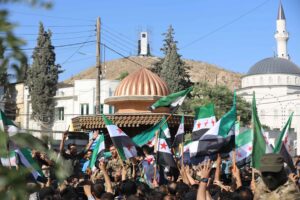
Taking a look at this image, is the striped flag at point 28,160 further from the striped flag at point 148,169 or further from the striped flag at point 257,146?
the striped flag at point 257,146

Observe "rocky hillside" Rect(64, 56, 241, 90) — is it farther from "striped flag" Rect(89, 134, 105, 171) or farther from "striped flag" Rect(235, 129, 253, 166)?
"striped flag" Rect(235, 129, 253, 166)

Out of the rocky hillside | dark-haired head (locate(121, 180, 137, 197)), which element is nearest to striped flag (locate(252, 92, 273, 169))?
dark-haired head (locate(121, 180, 137, 197))

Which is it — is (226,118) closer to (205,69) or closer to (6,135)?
(6,135)

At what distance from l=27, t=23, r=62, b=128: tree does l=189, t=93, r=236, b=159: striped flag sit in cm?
5095

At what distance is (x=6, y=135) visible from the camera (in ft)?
5.66

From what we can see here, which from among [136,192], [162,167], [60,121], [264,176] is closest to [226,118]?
[162,167]

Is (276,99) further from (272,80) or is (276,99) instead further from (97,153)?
(97,153)

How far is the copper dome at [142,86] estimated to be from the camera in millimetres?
19859

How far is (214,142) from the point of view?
11055 mm

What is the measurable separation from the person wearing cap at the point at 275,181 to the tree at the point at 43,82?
57.3 m

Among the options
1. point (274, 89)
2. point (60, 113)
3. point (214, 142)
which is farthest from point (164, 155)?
point (274, 89)

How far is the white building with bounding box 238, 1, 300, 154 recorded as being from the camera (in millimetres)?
84688

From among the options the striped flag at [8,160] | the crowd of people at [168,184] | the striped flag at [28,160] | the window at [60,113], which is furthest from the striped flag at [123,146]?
the window at [60,113]

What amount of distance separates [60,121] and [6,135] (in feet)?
212
